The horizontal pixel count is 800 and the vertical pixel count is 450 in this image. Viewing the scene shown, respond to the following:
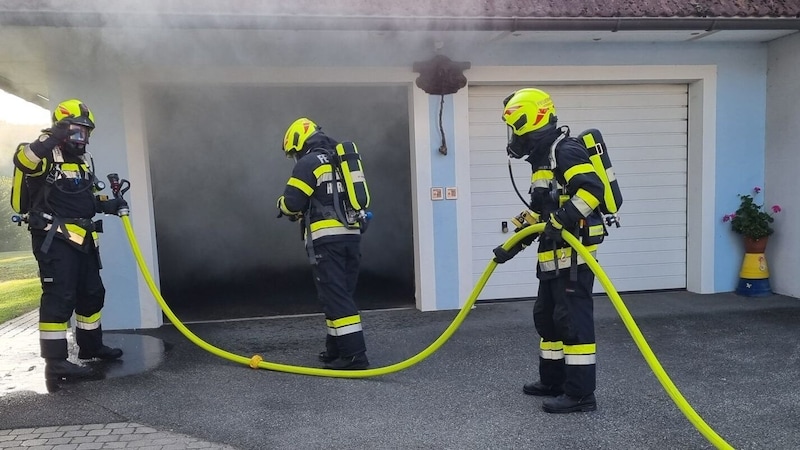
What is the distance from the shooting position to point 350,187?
3924 millimetres

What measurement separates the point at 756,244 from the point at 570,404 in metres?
4.06

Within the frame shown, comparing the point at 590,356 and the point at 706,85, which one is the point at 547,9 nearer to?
the point at 706,85

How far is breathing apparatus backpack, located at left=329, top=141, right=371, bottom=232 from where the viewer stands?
3.93 metres

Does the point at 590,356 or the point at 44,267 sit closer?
the point at 590,356

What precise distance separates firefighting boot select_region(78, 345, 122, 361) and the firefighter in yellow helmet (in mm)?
3316

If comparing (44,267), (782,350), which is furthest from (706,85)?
(44,267)

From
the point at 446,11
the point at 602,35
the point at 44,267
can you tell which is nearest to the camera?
the point at 44,267

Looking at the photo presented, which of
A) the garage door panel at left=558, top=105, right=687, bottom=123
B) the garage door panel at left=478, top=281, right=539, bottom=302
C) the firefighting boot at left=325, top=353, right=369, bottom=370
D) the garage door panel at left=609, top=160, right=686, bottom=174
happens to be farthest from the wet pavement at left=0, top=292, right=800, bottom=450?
the garage door panel at left=558, top=105, right=687, bottom=123

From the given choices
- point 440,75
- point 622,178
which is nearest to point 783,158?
point 622,178

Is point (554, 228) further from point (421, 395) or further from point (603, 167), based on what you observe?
point (421, 395)

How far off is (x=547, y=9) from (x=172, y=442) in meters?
4.41

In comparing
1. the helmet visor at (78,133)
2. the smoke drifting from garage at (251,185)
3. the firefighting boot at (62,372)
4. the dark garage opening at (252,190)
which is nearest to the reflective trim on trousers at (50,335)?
the firefighting boot at (62,372)

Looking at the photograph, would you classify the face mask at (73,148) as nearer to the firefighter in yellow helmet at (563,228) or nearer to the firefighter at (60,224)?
the firefighter at (60,224)

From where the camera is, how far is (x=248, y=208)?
7367 mm
